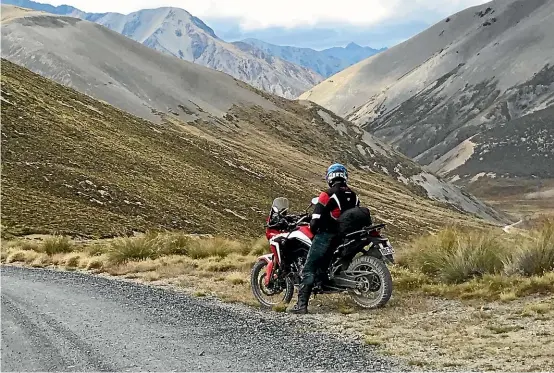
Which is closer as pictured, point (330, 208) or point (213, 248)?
point (330, 208)

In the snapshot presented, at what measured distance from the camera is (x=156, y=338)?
7719 mm

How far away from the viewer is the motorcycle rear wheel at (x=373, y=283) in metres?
8.80

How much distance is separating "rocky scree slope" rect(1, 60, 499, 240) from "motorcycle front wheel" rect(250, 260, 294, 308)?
19.1 metres

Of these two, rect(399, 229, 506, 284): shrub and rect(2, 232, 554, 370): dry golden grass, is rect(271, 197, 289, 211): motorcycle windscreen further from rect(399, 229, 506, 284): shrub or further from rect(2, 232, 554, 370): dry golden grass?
rect(399, 229, 506, 284): shrub

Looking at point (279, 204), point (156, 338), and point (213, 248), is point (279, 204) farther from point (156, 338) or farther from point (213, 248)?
point (213, 248)

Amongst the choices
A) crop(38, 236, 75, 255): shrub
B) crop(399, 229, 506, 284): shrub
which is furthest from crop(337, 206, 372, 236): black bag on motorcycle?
crop(38, 236, 75, 255): shrub

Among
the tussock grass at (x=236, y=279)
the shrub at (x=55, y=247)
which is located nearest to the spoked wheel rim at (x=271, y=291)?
the tussock grass at (x=236, y=279)

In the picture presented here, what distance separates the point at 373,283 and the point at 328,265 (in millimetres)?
770

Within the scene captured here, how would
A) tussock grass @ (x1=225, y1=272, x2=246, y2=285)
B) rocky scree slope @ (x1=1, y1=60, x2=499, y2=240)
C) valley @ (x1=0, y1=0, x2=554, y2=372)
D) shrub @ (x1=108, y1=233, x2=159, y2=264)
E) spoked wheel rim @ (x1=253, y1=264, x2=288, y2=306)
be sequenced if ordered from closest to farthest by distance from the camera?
valley @ (x1=0, y1=0, x2=554, y2=372)
spoked wheel rim @ (x1=253, y1=264, x2=288, y2=306)
tussock grass @ (x1=225, y1=272, x2=246, y2=285)
shrub @ (x1=108, y1=233, x2=159, y2=264)
rocky scree slope @ (x1=1, y1=60, x2=499, y2=240)

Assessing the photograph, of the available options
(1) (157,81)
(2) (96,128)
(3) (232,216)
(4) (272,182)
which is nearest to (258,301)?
(3) (232,216)

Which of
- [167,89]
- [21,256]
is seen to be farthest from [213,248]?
[167,89]

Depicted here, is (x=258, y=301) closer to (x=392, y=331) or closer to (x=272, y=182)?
(x=392, y=331)

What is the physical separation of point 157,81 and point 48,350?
4877 inches

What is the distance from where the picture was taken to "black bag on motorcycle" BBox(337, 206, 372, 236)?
9.09 m
